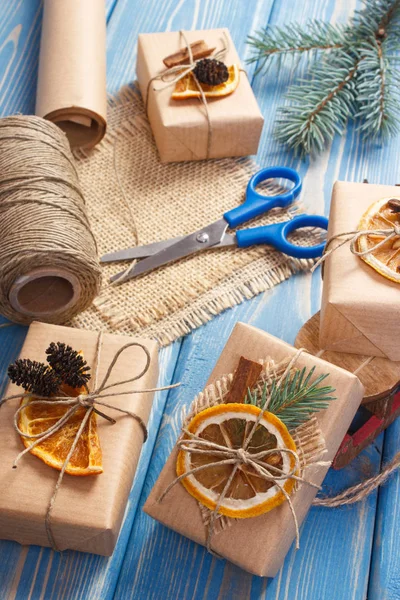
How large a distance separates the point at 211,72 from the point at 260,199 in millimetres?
213

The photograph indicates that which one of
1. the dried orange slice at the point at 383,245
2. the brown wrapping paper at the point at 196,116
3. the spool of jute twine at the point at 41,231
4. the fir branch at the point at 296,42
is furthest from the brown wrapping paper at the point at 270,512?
the fir branch at the point at 296,42

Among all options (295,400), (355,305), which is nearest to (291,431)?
(295,400)

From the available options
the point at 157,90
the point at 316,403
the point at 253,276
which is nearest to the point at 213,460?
the point at 316,403

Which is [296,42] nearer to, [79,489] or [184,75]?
[184,75]

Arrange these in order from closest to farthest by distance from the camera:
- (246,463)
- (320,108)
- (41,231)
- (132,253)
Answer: (246,463) < (41,231) < (132,253) < (320,108)

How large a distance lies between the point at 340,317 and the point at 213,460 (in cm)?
22

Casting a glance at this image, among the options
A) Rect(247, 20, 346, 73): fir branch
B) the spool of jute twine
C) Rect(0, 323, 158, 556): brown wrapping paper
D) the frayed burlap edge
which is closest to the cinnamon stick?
the frayed burlap edge

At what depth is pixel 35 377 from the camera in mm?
814

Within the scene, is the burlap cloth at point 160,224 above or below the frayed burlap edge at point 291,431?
below

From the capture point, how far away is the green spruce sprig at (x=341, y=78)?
120 centimetres

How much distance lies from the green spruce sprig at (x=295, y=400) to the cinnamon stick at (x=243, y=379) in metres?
0.02

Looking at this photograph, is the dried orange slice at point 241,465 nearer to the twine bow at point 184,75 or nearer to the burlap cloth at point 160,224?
the burlap cloth at point 160,224

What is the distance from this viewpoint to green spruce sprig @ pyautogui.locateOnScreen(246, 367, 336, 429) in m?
0.79

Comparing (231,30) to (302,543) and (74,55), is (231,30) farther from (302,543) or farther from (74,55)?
(302,543)
